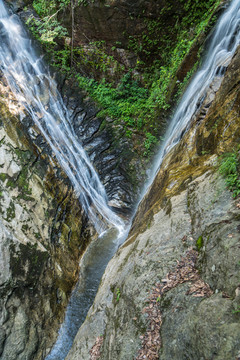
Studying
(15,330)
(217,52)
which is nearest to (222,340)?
(15,330)

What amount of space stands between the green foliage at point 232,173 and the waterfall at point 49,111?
6.17 m

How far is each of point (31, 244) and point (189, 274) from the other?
13.6ft

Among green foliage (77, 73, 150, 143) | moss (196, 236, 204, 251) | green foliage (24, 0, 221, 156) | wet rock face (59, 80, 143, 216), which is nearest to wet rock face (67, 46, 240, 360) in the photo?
moss (196, 236, 204, 251)

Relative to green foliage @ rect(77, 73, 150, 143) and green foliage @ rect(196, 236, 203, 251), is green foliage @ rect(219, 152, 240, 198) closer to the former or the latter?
green foliage @ rect(196, 236, 203, 251)

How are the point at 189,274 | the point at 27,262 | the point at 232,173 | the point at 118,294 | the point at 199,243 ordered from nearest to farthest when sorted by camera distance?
the point at 189,274 → the point at 199,243 → the point at 232,173 → the point at 118,294 → the point at 27,262

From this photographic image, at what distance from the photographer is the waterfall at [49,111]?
833cm

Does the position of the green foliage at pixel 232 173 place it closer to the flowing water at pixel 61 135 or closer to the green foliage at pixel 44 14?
the flowing water at pixel 61 135

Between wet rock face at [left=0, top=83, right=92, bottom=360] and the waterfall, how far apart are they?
97cm

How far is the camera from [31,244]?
5418mm

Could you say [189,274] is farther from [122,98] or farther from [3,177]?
[122,98]

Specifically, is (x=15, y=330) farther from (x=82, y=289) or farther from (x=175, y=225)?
(x=175, y=225)

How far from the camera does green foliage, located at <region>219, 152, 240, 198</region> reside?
3.11 meters

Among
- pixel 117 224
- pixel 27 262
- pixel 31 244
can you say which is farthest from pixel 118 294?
pixel 117 224

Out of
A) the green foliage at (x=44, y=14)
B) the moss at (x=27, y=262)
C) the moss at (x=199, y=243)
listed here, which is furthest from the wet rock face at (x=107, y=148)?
the moss at (x=199, y=243)
